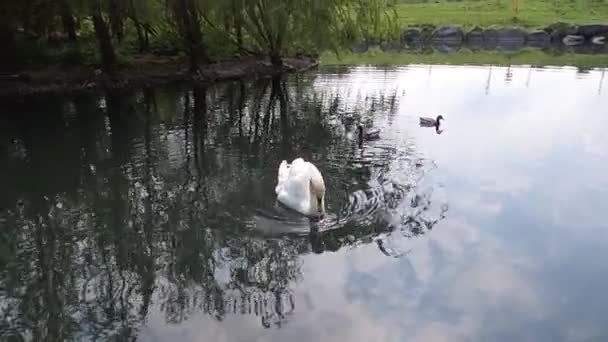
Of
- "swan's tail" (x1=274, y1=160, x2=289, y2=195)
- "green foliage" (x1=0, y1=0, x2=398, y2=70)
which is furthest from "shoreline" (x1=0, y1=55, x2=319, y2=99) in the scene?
"swan's tail" (x1=274, y1=160, x2=289, y2=195)

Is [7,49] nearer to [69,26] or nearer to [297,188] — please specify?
[69,26]

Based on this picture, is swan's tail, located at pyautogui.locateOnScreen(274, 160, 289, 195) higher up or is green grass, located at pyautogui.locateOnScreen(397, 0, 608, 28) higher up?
green grass, located at pyautogui.locateOnScreen(397, 0, 608, 28)

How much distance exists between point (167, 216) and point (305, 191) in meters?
2.34

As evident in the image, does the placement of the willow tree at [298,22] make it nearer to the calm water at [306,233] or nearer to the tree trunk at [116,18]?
the tree trunk at [116,18]

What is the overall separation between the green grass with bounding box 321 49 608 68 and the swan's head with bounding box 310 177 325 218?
1001 inches

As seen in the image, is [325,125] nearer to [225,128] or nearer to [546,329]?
[225,128]

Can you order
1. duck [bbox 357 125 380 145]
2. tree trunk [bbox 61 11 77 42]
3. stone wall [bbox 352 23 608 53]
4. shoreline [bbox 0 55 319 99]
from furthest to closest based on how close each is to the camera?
stone wall [bbox 352 23 608 53] < tree trunk [bbox 61 11 77 42] < shoreline [bbox 0 55 319 99] < duck [bbox 357 125 380 145]

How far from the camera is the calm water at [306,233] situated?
657cm

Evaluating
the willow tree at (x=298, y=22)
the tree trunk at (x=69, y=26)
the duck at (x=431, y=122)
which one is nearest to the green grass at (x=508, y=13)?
the willow tree at (x=298, y=22)

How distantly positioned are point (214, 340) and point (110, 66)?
64.6 feet

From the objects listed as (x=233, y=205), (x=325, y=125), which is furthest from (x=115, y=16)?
(x=233, y=205)

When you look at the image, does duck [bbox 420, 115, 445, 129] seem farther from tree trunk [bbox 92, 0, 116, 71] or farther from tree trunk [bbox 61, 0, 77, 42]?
tree trunk [bbox 61, 0, 77, 42]

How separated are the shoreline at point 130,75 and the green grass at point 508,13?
2761 cm

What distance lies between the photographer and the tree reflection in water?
6922 mm
